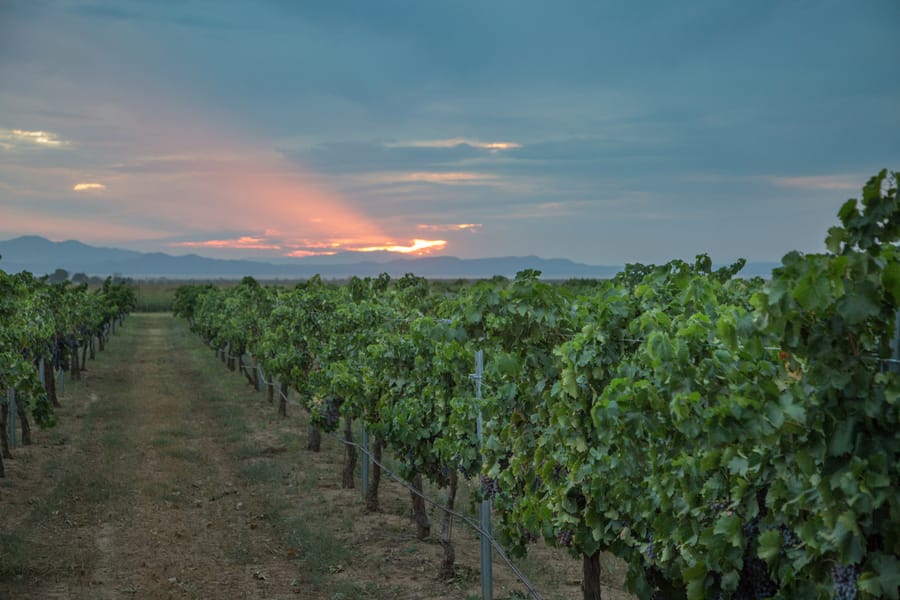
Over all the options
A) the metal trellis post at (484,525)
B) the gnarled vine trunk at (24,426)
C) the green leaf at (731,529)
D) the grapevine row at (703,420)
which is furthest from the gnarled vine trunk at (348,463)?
the green leaf at (731,529)

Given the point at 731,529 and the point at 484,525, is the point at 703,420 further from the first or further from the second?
the point at 484,525

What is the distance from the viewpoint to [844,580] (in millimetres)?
3441

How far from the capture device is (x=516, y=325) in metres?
6.44

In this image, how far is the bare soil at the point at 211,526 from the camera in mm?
9367

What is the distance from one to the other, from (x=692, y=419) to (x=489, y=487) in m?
3.70

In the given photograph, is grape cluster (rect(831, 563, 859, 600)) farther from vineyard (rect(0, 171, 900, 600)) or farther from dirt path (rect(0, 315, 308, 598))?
dirt path (rect(0, 315, 308, 598))

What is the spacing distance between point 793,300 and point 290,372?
1549 cm

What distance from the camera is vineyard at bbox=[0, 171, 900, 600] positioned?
317 cm

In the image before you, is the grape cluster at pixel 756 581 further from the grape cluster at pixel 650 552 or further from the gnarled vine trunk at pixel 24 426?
the gnarled vine trunk at pixel 24 426

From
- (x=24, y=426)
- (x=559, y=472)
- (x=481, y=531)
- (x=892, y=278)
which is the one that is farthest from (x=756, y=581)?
(x=24, y=426)

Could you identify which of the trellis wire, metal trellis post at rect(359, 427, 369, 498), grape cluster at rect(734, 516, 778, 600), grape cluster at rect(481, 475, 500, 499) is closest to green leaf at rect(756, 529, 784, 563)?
grape cluster at rect(734, 516, 778, 600)

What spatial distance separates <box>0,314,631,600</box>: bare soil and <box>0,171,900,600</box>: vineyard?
4.42 feet

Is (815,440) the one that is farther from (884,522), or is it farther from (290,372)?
(290,372)

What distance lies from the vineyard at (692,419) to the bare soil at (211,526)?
4.42ft
